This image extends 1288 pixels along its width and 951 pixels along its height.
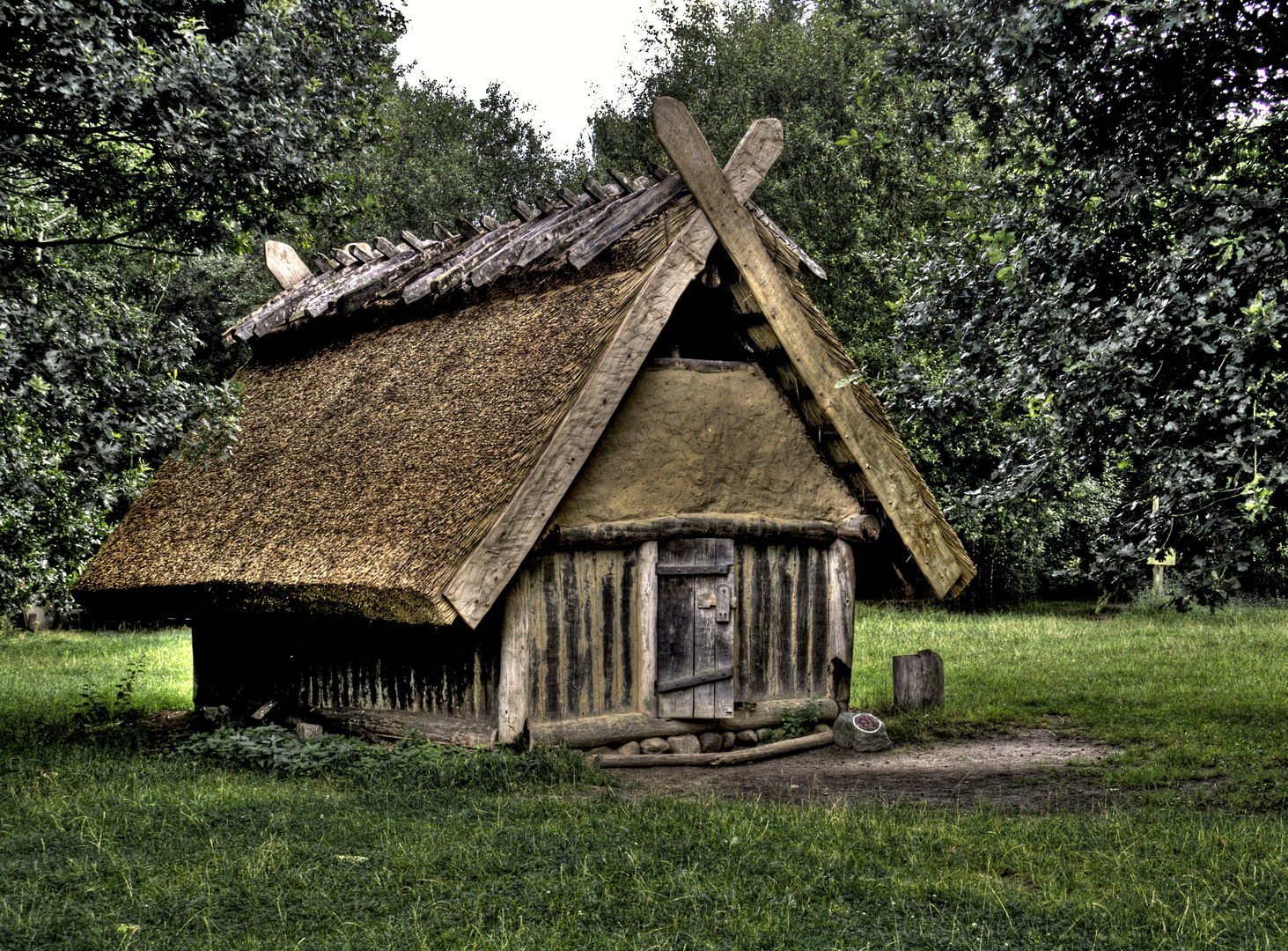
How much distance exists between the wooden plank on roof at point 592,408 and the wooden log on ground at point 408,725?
4.75ft

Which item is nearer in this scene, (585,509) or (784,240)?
(585,509)

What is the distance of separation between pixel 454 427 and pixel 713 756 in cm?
351

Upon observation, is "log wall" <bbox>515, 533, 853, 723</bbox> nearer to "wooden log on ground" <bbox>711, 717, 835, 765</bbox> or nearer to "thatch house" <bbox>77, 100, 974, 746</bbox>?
"thatch house" <bbox>77, 100, 974, 746</bbox>

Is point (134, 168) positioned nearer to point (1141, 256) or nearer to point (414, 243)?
point (414, 243)

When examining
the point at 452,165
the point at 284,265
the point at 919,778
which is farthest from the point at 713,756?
the point at 452,165

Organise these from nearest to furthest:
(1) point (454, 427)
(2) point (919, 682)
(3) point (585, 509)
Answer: (3) point (585, 509), (1) point (454, 427), (2) point (919, 682)

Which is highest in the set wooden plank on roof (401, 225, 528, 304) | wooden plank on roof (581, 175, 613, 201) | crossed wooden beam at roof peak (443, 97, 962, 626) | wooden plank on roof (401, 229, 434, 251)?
wooden plank on roof (581, 175, 613, 201)

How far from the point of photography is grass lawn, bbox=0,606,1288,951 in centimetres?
467

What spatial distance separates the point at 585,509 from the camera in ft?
28.2

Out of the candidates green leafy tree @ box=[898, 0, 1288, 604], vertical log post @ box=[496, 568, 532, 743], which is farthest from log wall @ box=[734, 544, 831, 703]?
vertical log post @ box=[496, 568, 532, 743]

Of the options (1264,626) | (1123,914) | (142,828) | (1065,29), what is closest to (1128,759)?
(1123,914)

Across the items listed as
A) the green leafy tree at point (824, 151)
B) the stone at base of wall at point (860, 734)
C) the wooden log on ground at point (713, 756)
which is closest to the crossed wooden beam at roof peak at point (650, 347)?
the stone at base of wall at point (860, 734)

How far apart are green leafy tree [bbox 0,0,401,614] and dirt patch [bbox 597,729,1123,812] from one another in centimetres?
445

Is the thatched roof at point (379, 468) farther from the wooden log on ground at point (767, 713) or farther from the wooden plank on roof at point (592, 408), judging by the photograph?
the wooden log on ground at point (767, 713)
